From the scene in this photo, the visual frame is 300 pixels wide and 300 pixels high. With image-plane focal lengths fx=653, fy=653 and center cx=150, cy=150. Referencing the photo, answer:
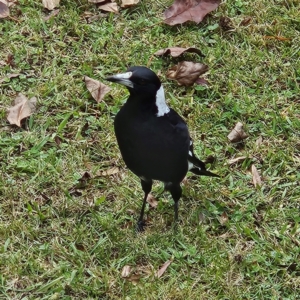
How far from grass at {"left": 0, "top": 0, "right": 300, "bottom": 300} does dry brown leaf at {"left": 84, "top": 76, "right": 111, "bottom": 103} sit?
0.16 feet

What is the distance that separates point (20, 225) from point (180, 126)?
3.43ft

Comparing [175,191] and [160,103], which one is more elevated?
[160,103]

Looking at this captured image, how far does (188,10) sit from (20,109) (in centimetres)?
151

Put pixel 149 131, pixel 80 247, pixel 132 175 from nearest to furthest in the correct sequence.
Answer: pixel 149 131, pixel 80 247, pixel 132 175

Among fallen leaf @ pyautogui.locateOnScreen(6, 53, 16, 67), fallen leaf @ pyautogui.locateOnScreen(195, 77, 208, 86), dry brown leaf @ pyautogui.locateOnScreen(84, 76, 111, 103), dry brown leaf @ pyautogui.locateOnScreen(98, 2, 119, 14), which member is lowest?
fallen leaf @ pyautogui.locateOnScreen(6, 53, 16, 67)

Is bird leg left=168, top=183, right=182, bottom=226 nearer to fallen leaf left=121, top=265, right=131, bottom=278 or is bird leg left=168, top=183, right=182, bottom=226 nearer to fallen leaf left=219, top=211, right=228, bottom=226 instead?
fallen leaf left=219, top=211, right=228, bottom=226

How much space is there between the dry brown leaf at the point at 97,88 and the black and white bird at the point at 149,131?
1.18 meters

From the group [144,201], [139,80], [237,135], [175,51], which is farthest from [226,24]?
[139,80]

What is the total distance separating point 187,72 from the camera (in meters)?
4.41

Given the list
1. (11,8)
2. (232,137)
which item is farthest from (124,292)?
(11,8)

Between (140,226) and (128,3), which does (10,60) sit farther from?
(140,226)

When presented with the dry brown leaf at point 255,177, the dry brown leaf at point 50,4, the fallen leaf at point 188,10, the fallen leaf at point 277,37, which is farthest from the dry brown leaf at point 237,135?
the dry brown leaf at point 50,4

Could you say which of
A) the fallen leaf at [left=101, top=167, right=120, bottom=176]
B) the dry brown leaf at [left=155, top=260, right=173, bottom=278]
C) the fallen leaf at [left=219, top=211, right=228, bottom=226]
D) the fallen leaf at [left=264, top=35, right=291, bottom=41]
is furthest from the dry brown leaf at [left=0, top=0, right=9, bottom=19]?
the dry brown leaf at [left=155, top=260, right=173, bottom=278]

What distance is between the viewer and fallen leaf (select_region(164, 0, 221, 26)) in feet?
15.7
